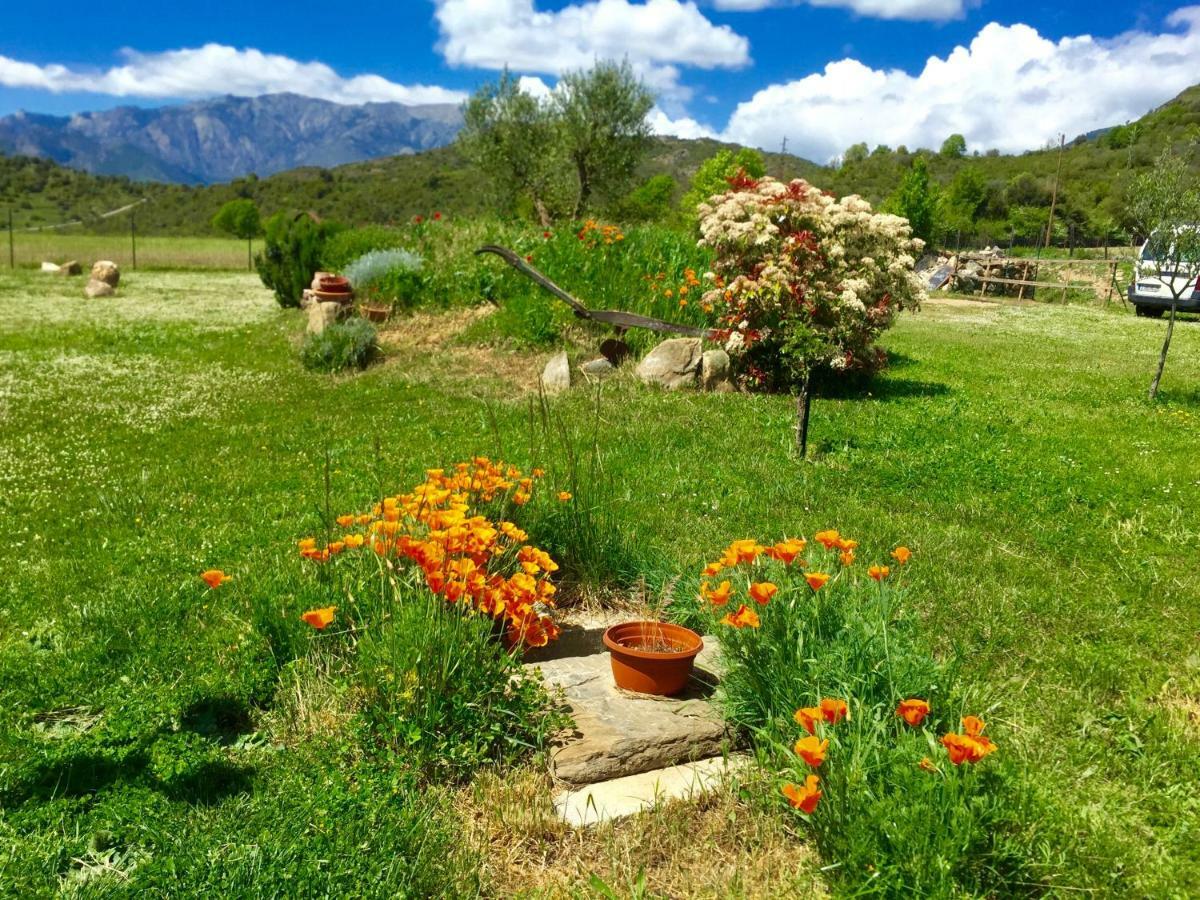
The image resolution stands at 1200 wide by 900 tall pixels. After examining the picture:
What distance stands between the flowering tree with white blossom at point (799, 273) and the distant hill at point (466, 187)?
29.2 meters

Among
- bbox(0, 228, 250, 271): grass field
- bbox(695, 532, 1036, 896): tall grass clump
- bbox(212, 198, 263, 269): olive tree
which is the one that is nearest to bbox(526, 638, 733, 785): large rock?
bbox(695, 532, 1036, 896): tall grass clump

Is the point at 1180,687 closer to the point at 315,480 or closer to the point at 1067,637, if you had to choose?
the point at 1067,637

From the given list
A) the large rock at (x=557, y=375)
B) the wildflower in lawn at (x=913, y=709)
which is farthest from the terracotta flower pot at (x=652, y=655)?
the large rock at (x=557, y=375)

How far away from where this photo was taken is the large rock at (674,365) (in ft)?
34.0

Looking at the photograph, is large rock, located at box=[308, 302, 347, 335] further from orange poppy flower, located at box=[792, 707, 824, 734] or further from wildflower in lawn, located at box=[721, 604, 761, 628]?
orange poppy flower, located at box=[792, 707, 824, 734]

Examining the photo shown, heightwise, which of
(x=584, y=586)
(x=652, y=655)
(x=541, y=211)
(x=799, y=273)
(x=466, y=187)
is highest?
(x=466, y=187)

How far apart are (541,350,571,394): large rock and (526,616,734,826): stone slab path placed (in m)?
6.86

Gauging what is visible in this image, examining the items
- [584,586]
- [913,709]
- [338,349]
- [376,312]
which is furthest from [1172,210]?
[376,312]

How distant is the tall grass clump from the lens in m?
2.31

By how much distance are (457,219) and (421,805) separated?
632 inches

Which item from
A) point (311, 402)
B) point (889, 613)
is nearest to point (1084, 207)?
point (311, 402)

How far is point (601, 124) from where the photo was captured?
1191 inches

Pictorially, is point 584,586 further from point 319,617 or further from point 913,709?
point 913,709

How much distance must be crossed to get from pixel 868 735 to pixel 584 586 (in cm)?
222
